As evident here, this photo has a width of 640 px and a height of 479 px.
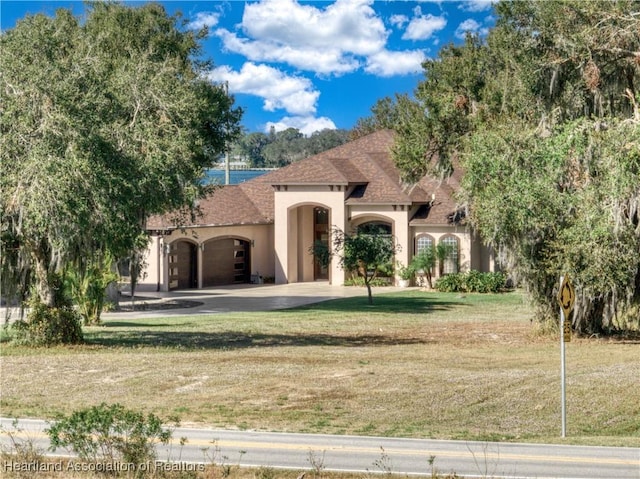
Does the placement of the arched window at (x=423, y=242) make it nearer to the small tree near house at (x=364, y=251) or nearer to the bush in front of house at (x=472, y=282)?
the bush in front of house at (x=472, y=282)

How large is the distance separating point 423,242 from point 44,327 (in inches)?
944

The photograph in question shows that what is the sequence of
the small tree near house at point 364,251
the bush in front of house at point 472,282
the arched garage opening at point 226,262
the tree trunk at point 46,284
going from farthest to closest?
the arched garage opening at point 226,262
the bush in front of house at point 472,282
the small tree near house at point 364,251
the tree trunk at point 46,284

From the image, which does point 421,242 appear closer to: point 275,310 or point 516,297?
point 516,297

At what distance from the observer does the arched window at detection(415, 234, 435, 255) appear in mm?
43250

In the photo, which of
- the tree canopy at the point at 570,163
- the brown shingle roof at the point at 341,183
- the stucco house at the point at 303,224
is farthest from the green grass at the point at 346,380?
the brown shingle roof at the point at 341,183

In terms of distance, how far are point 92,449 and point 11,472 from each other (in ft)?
3.10

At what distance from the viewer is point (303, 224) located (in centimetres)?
4691

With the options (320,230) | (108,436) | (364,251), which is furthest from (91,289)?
(320,230)

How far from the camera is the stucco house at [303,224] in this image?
140ft

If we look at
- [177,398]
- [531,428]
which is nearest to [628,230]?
[531,428]

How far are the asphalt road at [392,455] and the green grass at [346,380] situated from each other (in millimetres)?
783

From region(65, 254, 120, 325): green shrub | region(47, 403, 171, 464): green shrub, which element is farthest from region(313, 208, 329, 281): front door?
region(47, 403, 171, 464): green shrub

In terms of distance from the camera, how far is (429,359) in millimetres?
22375

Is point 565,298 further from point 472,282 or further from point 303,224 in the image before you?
point 303,224
